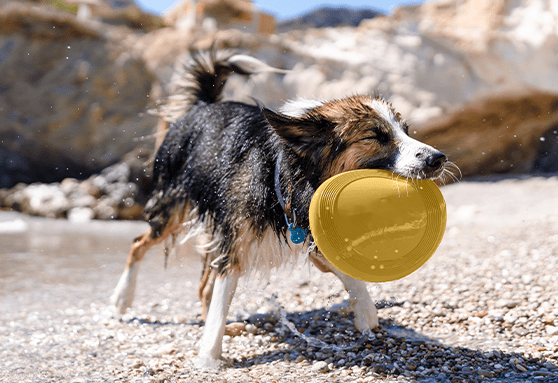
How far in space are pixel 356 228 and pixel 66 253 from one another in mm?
5834

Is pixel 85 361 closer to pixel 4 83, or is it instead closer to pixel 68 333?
Result: pixel 68 333

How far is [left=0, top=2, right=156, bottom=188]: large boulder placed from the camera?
43.9 ft

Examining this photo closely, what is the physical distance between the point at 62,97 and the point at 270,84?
20.5 feet

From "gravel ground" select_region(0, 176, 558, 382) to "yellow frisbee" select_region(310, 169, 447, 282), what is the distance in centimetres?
64

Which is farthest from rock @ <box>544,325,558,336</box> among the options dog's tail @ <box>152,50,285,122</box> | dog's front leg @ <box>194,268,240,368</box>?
dog's tail @ <box>152,50,285,122</box>

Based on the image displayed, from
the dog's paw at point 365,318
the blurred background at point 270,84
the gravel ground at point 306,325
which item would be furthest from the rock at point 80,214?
the dog's paw at point 365,318

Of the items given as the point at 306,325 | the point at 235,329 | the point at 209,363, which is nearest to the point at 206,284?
the point at 235,329

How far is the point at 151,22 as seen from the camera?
1602 centimetres

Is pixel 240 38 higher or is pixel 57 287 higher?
pixel 240 38

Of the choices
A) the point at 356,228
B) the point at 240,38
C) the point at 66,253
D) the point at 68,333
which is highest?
the point at 240,38

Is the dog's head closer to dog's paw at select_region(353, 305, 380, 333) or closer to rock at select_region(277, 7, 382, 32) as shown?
dog's paw at select_region(353, 305, 380, 333)

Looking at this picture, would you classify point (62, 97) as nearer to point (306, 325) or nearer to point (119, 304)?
point (119, 304)

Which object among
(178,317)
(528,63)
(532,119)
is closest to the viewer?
(178,317)

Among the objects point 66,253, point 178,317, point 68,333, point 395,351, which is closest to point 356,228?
point 395,351
